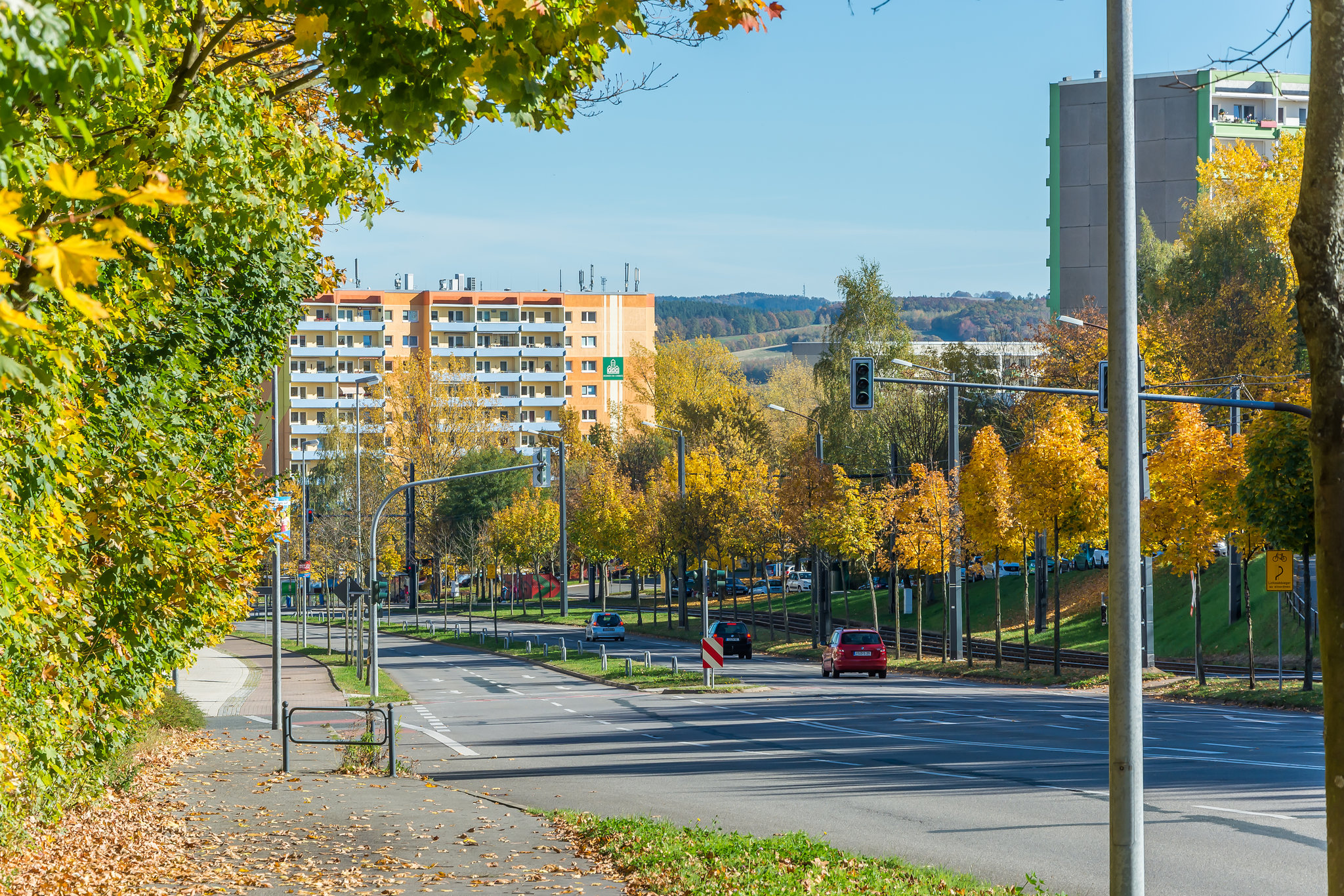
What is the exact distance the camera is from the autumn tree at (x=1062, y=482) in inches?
1406

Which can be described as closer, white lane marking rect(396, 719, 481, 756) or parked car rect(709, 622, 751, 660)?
white lane marking rect(396, 719, 481, 756)

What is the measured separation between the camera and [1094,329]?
54375mm

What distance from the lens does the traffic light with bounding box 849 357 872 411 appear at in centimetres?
2745

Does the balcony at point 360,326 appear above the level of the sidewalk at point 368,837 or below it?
above

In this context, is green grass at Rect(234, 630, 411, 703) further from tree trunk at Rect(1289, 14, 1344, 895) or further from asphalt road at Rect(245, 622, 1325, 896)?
tree trunk at Rect(1289, 14, 1344, 895)

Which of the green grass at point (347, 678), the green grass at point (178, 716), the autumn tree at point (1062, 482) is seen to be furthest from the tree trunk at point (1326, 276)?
the autumn tree at point (1062, 482)

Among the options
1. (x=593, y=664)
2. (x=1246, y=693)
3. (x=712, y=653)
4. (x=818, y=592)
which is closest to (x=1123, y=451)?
(x=1246, y=693)

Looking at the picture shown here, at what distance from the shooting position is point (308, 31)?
6.84 meters

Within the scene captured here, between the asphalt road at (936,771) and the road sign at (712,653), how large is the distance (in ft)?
3.65

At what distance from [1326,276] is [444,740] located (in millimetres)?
21378

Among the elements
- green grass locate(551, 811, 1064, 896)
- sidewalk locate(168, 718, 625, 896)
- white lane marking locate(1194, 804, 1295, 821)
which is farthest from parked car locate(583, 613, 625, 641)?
green grass locate(551, 811, 1064, 896)

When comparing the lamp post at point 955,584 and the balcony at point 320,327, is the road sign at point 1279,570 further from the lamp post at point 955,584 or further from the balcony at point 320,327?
the balcony at point 320,327

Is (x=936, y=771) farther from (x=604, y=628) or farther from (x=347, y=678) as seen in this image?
(x=604, y=628)

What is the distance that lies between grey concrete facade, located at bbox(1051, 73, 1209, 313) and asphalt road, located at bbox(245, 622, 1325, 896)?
2402 inches
